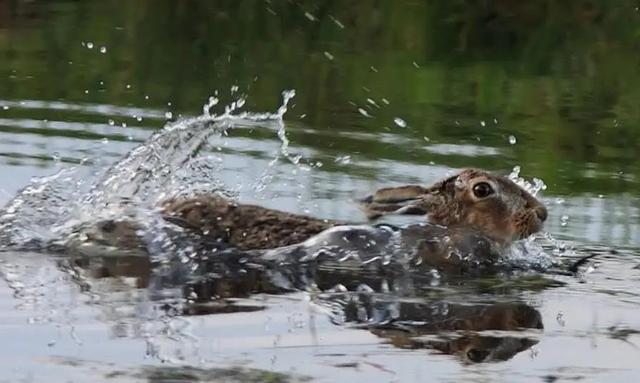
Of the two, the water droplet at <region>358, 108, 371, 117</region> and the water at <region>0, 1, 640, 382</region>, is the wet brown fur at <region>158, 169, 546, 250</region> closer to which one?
the water at <region>0, 1, 640, 382</region>

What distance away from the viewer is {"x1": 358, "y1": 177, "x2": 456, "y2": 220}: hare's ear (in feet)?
29.1

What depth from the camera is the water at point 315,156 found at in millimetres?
6746

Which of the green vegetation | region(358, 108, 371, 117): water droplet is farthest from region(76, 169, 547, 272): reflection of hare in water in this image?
region(358, 108, 371, 117): water droplet

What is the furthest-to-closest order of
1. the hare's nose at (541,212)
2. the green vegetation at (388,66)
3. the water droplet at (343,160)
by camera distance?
the green vegetation at (388,66) → the water droplet at (343,160) → the hare's nose at (541,212)

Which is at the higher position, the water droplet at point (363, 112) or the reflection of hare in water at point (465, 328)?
the water droplet at point (363, 112)

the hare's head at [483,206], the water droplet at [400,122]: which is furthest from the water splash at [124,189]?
the water droplet at [400,122]

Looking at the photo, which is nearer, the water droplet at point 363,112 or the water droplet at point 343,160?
the water droplet at point 343,160

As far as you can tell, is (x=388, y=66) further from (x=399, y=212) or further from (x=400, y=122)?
(x=399, y=212)

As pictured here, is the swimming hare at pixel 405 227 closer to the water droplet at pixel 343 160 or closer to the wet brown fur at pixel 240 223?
the wet brown fur at pixel 240 223

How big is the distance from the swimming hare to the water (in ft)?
0.65

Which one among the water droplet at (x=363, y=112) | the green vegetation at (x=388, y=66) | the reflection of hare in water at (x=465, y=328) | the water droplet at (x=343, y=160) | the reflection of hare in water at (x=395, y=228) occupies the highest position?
the green vegetation at (x=388, y=66)

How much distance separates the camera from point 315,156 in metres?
11.5

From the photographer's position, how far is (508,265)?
8.84 m

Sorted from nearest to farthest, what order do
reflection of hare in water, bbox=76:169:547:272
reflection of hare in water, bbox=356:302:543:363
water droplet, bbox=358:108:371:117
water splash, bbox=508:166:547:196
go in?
reflection of hare in water, bbox=356:302:543:363
reflection of hare in water, bbox=76:169:547:272
water splash, bbox=508:166:547:196
water droplet, bbox=358:108:371:117
